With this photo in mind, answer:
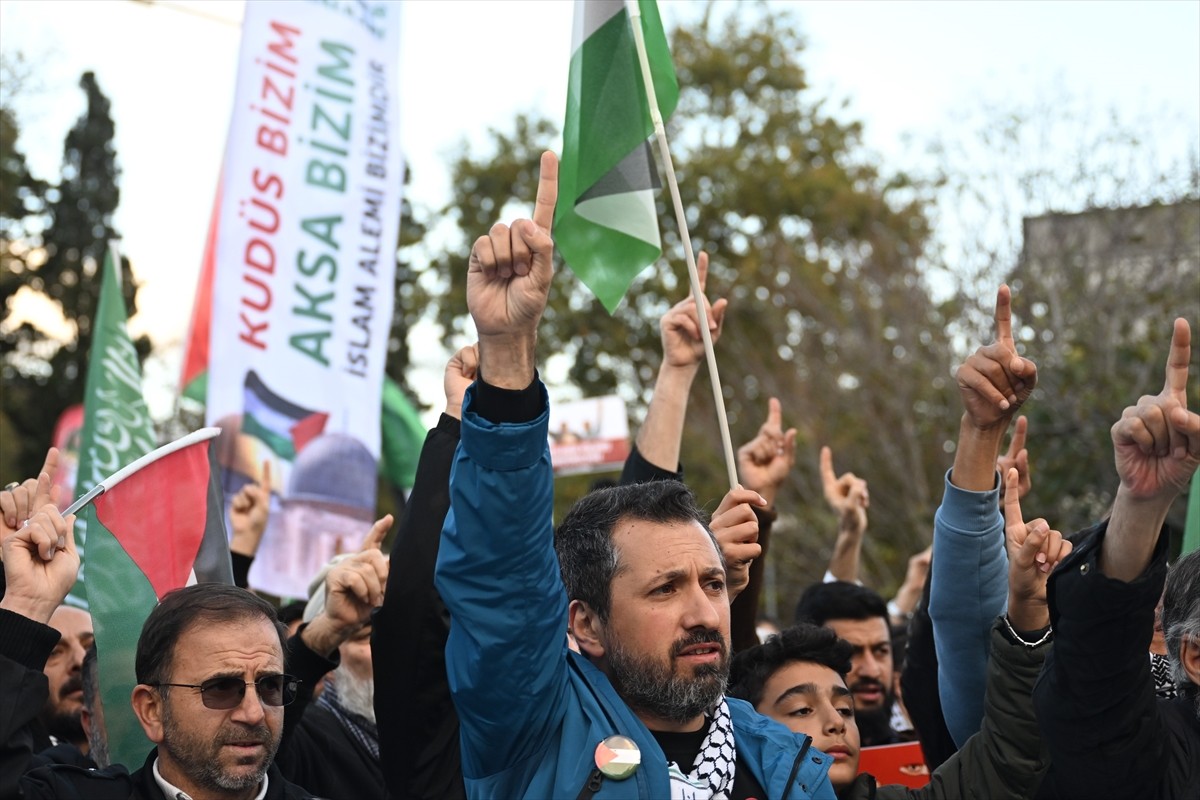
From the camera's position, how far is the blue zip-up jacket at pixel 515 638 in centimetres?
269

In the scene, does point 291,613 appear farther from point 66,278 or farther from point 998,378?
point 66,278

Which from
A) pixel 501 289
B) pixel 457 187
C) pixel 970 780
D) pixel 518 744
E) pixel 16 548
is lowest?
pixel 970 780

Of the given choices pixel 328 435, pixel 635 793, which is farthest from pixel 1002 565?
pixel 328 435

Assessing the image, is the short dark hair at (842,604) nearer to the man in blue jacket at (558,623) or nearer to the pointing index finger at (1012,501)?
the pointing index finger at (1012,501)

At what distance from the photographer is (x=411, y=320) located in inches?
1049

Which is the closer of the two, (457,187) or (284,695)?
(284,695)

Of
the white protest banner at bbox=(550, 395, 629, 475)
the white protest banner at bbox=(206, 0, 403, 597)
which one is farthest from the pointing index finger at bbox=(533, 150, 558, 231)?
the white protest banner at bbox=(550, 395, 629, 475)

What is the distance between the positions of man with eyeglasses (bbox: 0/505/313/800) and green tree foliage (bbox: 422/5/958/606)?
41.5 feet

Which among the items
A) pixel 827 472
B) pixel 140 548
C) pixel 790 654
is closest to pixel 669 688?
pixel 790 654

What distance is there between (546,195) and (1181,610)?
1727mm

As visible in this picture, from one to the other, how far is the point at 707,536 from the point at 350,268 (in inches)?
204

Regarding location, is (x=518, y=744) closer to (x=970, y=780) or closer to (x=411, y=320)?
(x=970, y=780)

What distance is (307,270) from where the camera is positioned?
311 inches

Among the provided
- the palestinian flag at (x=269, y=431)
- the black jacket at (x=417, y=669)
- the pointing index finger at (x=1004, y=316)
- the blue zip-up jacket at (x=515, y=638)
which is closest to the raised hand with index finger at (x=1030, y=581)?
the pointing index finger at (x=1004, y=316)
